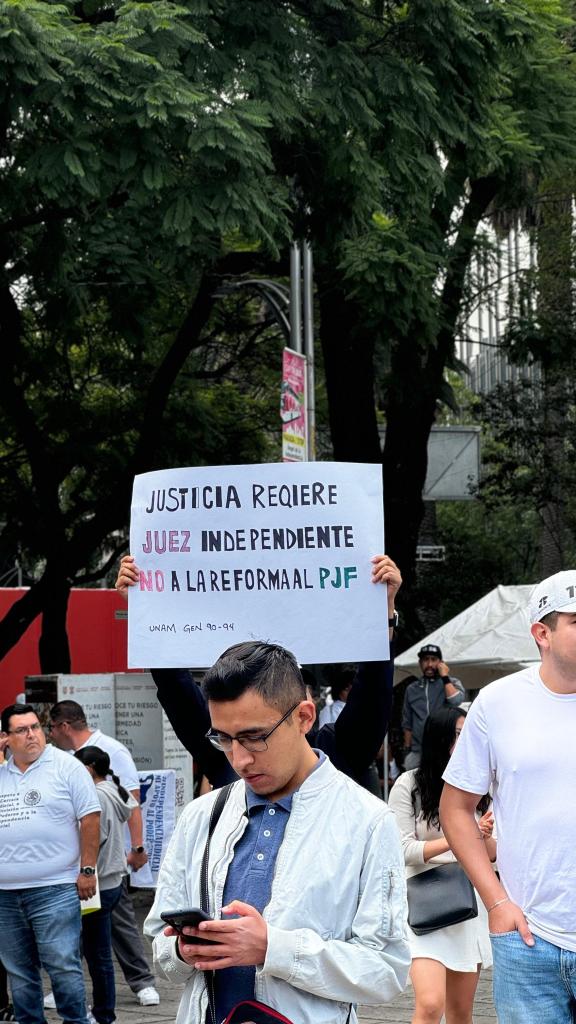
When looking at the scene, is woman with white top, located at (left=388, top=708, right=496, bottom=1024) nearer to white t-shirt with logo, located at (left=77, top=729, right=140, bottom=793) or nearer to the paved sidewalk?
the paved sidewalk

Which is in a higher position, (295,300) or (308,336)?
(295,300)

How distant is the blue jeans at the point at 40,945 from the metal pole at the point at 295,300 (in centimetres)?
834

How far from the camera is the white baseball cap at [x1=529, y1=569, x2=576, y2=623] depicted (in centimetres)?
453

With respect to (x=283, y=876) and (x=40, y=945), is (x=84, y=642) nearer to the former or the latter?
(x=40, y=945)

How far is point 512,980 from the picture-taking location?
4504 millimetres

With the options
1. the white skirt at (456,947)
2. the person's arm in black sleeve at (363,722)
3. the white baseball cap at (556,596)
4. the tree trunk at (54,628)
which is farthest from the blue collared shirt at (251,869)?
the tree trunk at (54,628)

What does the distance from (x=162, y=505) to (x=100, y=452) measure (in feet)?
50.2

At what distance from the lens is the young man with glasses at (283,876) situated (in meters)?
2.95

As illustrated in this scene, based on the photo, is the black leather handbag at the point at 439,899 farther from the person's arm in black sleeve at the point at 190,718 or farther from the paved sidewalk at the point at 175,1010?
the paved sidewalk at the point at 175,1010

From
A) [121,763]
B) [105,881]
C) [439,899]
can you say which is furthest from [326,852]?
[121,763]

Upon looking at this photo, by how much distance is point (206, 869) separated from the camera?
3.15m

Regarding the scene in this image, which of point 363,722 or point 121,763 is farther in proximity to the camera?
point 121,763

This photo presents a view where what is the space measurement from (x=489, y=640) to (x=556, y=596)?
44.2ft

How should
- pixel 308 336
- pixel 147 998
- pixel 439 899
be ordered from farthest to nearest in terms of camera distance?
pixel 308 336 < pixel 147 998 < pixel 439 899
